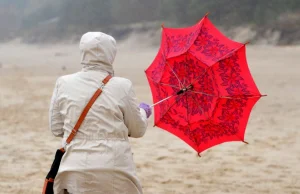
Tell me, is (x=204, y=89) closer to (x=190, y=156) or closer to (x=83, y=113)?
(x=83, y=113)

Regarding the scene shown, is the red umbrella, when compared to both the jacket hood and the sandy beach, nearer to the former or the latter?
the jacket hood

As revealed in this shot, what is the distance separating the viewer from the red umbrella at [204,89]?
11.6 feet

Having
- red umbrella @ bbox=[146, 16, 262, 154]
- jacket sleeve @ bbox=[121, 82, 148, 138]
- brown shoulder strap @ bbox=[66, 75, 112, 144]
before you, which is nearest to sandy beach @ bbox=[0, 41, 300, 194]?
red umbrella @ bbox=[146, 16, 262, 154]

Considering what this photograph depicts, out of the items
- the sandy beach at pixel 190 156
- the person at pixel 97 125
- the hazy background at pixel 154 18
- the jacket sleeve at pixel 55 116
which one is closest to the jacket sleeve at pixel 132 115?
the person at pixel 97 125

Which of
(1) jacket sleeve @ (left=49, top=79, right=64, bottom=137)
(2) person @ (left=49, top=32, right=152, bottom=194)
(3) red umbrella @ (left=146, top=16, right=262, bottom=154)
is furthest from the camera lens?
(3) red umbrella @ (left=146, top=16, right=262, bottom=154)

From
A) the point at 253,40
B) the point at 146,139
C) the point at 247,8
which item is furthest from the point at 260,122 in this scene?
the point at 247,8

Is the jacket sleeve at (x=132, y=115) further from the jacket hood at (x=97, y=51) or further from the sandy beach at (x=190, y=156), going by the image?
the sandy beach at (x=190, y=156)

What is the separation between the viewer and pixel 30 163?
21.9 feet

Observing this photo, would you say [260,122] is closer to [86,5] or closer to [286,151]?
[286,151]

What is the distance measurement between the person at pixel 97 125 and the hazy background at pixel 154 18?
25457 mm

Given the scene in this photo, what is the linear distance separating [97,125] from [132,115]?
179 mm

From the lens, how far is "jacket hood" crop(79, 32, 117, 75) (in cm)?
266

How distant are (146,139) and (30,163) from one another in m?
1.96

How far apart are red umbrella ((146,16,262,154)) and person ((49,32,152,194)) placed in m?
0.86
